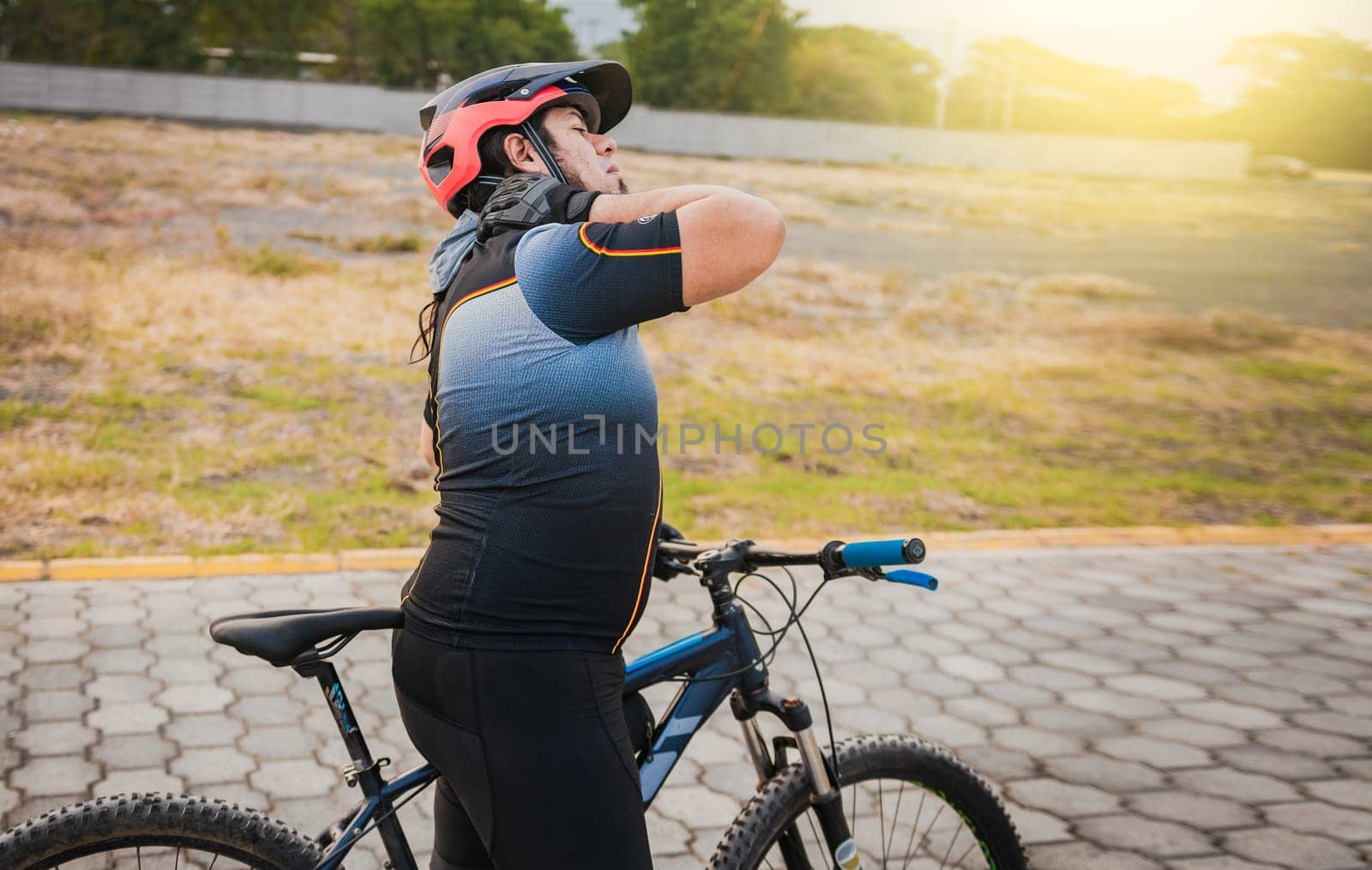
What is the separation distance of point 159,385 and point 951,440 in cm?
778

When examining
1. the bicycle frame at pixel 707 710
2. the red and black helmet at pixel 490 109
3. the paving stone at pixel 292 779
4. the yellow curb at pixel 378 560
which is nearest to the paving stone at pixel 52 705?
the paving stone at pixel 292 779

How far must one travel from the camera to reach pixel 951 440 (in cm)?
1095

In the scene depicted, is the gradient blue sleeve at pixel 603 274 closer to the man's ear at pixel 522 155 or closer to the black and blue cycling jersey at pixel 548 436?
the black and blue cycling jersey at pixel 548 436

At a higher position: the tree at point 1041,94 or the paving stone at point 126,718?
the tree at point 1041,94

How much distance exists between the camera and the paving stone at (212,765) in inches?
148

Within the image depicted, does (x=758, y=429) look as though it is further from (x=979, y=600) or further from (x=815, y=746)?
(x=815, y=746)

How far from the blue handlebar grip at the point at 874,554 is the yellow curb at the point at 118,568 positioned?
4721mm

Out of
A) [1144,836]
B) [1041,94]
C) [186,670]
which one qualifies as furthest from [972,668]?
[1041,94]

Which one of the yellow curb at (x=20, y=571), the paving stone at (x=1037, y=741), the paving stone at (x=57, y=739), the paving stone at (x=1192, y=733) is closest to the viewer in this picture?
the paving stone at (x=57, y=739)

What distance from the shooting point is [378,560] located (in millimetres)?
6078

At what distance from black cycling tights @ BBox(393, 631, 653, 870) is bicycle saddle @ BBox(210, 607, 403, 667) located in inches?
4.3

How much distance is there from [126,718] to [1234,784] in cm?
414

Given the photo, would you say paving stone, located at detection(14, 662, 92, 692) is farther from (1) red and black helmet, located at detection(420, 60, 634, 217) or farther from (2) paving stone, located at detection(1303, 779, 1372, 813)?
(2) paving stone, located at detection(1303, 779, 1372, 813)

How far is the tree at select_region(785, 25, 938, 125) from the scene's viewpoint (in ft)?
130
